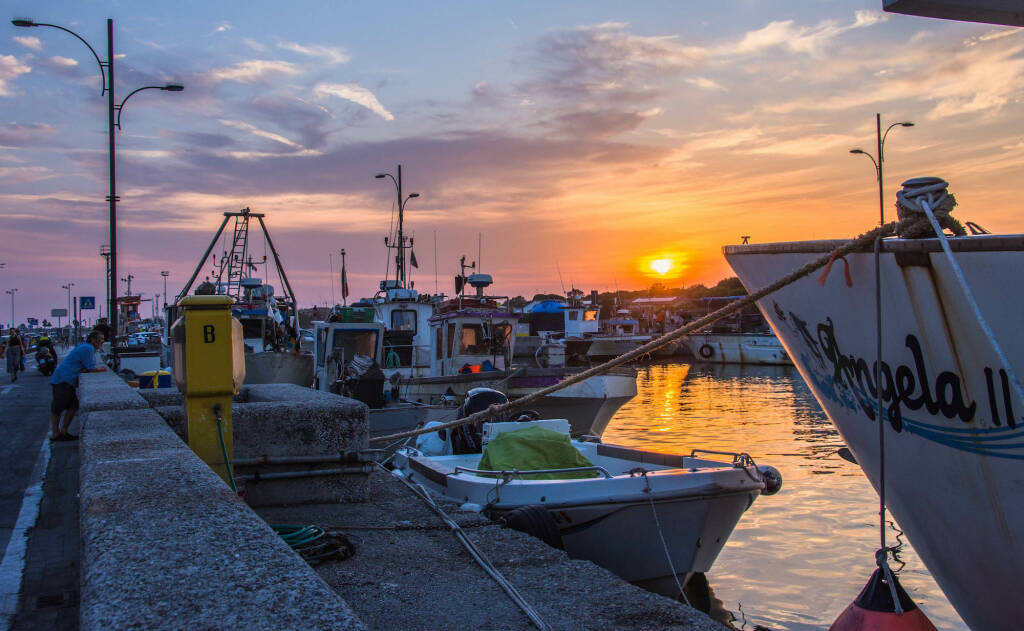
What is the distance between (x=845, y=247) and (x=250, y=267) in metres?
29.3

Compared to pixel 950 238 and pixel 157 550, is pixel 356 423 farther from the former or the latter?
pixel 950 238

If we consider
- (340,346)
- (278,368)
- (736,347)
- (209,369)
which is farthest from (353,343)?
(736,347)

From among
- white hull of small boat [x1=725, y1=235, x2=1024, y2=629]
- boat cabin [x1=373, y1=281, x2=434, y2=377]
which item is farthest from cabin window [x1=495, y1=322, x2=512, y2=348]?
white hull of small boat [x1=725, y1=235, x2=1024, y2=629]

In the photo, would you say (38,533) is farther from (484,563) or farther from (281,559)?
(281,559)

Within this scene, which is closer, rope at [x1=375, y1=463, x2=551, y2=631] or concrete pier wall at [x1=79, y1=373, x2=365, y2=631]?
concrete pier wall at [x1=79, y1=373, x2=365, y2=631]

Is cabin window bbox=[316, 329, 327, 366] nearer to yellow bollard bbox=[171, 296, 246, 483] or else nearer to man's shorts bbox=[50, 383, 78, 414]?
man's shorts bbox=[50, 383, 78, 414]

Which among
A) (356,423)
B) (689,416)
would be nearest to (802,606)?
(356,423)

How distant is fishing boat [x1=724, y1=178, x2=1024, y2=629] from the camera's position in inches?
169

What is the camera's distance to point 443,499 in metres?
7.96

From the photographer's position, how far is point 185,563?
2578 millimetres

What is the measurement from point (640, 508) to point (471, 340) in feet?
36.6

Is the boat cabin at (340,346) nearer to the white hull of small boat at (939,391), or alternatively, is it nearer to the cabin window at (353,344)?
the cabin window at (353,344)

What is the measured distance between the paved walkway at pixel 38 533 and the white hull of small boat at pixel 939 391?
15.9ft

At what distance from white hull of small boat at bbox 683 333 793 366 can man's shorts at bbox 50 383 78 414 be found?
4145cm
